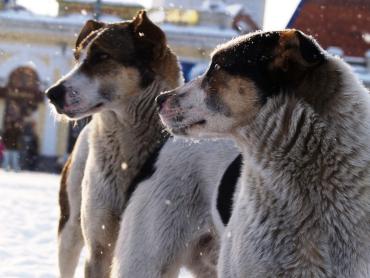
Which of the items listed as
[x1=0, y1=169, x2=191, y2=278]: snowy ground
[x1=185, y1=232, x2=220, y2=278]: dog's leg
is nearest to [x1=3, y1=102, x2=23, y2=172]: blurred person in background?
[x1=0, y1=169, x2=191, y2=278]: snowy ground

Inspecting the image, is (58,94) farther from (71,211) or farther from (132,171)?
(71,211)

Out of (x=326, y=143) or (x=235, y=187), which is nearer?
(x=326, y=143)

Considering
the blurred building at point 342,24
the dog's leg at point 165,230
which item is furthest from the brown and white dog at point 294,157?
the blurred building at point 342,24

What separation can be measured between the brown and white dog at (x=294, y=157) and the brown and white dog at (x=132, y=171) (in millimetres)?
392

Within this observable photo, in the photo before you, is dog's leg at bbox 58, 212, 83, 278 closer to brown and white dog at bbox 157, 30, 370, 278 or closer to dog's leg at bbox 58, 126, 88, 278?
dog's leg at bbox 58, 126, 88, 278

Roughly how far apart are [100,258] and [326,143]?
167 cm

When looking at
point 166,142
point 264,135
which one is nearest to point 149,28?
point 166,142

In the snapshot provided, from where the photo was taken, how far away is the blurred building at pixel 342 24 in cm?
2509

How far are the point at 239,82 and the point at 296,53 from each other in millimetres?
235

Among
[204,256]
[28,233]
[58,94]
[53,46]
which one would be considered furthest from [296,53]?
[53,46]

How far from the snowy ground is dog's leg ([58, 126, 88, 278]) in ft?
2.49

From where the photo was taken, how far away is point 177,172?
3.49 metres

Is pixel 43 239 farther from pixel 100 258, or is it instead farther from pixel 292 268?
pixel 292 268

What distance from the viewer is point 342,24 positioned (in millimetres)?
25469
